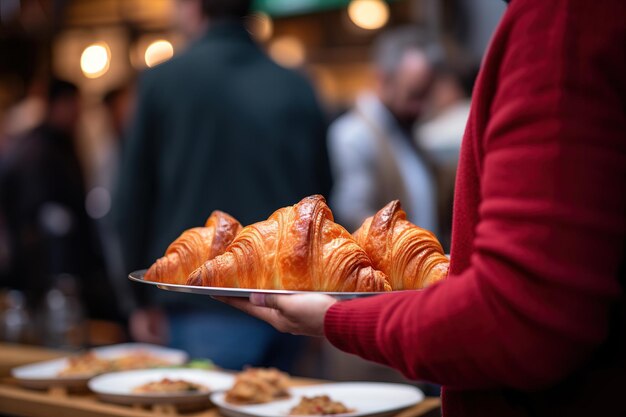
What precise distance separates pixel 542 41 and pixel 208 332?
1.76 meters

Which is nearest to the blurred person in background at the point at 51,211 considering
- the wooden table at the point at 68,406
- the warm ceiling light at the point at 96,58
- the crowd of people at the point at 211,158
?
the crowd of people at the point at 211,158

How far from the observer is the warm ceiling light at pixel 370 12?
676 cm

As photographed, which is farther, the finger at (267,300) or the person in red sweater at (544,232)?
the finger at (267,300)

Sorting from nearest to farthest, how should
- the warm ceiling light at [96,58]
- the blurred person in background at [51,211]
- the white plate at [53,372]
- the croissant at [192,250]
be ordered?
1. the croissant at [192,250]
2. the white plate at [53,372]
3. the blurred person in background at [51,211]
4. the warm ceiling light at [96,58]

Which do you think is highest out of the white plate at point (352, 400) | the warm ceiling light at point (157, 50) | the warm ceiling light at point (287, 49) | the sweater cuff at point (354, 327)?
the warm ceiling light at point (157, 50)

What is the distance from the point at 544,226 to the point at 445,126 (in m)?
3.09

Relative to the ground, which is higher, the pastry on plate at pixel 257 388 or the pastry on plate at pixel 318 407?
the pastry on plate at pixel 257 388

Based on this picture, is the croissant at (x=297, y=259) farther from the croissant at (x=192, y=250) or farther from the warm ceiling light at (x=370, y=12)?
the warm ceiling light at (x=370, y=12)

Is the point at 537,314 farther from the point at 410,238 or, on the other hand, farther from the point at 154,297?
the point at 154,297

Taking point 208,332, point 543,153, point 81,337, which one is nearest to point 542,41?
point 543,153

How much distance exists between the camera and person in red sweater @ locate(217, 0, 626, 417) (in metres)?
0.86

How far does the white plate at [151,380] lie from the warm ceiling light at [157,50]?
573 cm

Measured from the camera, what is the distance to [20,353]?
2.28 meters

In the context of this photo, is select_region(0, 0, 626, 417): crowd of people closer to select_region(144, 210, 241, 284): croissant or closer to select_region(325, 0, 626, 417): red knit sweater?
select_region(325, 0, 626, 417): red knit sweater
